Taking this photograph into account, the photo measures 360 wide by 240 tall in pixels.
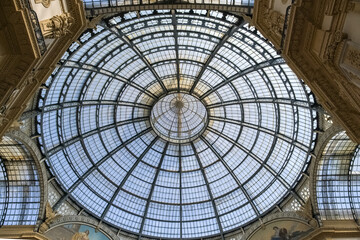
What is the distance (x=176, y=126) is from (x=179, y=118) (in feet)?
3.04

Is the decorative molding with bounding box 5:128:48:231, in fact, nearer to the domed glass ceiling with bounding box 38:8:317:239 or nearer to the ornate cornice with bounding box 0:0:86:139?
the domed glass ceiling with bounding box 38:8:317:239

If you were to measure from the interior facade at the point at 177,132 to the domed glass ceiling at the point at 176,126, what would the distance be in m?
0.12

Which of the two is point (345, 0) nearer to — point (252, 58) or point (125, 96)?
point (252, 58)

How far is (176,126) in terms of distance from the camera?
32.2 metres

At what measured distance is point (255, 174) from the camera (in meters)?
29.3

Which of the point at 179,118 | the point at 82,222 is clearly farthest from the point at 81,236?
the point at 179,118

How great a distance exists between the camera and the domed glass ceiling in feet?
74.5

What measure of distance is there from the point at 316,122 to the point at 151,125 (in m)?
15.5

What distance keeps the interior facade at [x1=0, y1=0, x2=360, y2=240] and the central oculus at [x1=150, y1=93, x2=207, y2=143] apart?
0.12 metres

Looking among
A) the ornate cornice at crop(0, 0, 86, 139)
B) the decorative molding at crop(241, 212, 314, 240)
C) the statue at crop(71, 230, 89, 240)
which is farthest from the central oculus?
the ornate cornice at crop(0, 0, 86, 139)

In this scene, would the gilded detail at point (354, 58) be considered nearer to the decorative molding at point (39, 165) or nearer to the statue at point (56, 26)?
the statue at point (56, 26)

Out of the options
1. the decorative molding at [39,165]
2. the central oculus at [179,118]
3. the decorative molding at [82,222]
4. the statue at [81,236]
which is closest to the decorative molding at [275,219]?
the central oculus at [179,118]

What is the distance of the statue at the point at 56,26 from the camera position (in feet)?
36.4

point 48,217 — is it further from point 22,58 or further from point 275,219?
point 275,219
